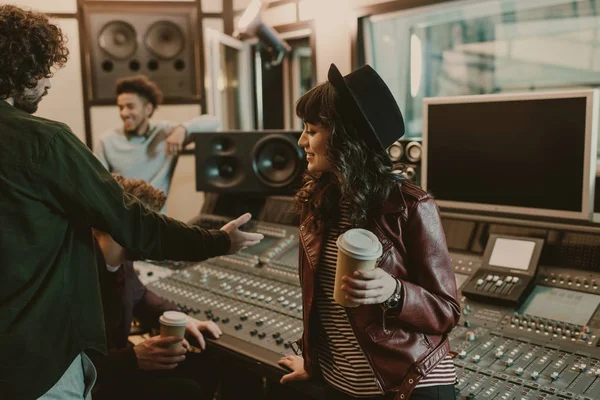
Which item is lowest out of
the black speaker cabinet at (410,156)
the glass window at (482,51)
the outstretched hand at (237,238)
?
the outstretched hand at (237,238)

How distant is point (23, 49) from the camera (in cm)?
118

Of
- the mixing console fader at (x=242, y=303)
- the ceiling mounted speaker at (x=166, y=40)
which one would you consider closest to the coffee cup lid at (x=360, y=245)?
the mixing console fader at (x=242, y=303)

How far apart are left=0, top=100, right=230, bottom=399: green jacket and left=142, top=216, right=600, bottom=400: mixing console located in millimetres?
539

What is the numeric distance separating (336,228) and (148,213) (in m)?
0.44

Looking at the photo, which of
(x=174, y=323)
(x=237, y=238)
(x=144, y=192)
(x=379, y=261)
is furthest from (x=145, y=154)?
(x=379, y=261)

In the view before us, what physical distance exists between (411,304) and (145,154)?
2689 mm

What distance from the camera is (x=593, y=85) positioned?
11.9 ft

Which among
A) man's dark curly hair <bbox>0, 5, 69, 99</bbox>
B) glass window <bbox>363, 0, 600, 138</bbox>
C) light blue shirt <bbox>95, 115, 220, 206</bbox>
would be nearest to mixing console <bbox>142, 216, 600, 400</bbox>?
man's dark curly hair <bbox>0, 5, 69, 99</bbox>

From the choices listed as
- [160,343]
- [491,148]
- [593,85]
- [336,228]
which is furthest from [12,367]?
[593,85]

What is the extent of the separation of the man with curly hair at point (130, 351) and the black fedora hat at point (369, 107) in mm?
805

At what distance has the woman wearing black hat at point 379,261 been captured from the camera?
3.88 feet

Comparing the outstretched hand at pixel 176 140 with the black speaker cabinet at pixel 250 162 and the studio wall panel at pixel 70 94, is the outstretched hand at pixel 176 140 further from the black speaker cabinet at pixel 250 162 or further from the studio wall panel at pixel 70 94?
the studio wall panel at pixel 70 94

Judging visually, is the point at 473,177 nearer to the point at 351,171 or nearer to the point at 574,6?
the point at 351,171

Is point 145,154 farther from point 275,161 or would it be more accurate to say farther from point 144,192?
point 144,192
